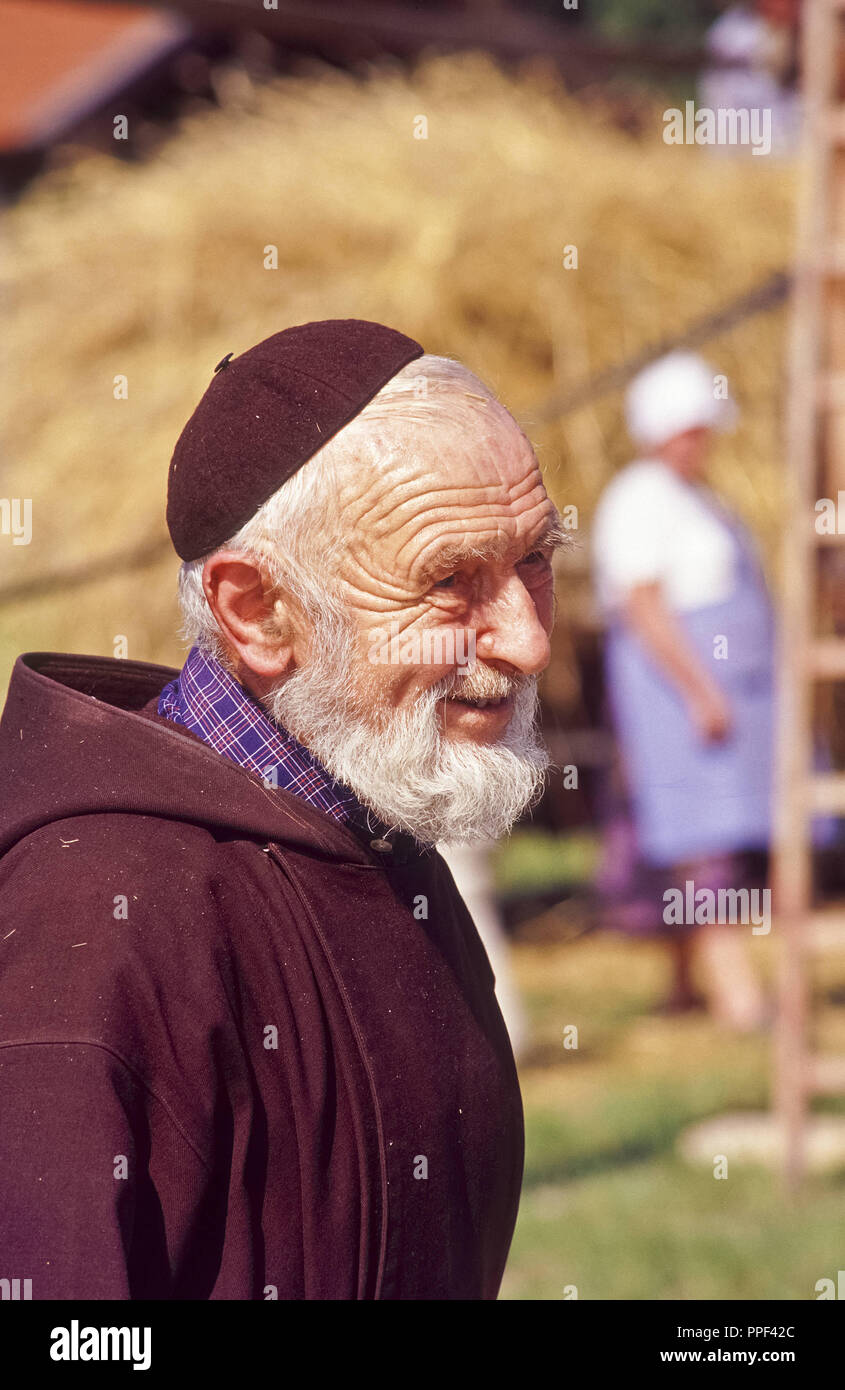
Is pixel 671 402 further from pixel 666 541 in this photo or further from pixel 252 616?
pixel 252 616

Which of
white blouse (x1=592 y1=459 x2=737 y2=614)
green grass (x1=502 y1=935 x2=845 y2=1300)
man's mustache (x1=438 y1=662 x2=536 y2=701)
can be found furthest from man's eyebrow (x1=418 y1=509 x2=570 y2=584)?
white blouse (x1=592 y1=459 x2=737 y2=614)

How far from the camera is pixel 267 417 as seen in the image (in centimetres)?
154

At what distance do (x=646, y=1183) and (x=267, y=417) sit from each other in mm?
2998

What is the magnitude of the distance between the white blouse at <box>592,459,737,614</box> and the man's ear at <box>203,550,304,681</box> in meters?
3.56

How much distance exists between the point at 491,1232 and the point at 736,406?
538cm

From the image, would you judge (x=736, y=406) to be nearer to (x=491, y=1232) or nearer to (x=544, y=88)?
(x=544, y=88)

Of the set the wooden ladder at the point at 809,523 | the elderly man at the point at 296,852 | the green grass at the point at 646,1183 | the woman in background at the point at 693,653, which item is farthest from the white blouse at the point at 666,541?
the elderly man at the point at 296,852

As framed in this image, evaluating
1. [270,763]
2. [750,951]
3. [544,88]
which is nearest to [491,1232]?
[270,763]

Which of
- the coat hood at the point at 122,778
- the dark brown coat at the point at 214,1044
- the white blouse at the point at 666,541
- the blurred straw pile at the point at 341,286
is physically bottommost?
the dark brown coat at the point at 214,1044

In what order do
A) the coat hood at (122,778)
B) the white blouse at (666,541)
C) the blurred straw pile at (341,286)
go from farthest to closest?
the blurred straw pile at (341,286) → the white blouse at (666,541) → the coat hood at (122,778)

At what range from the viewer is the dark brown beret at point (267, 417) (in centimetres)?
153

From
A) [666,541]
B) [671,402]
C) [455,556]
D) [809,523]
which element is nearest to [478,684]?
[455,556]

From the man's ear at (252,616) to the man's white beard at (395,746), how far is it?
0.03 m

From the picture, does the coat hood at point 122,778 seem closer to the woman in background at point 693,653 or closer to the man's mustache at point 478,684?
the man's mustache at point 478,684
